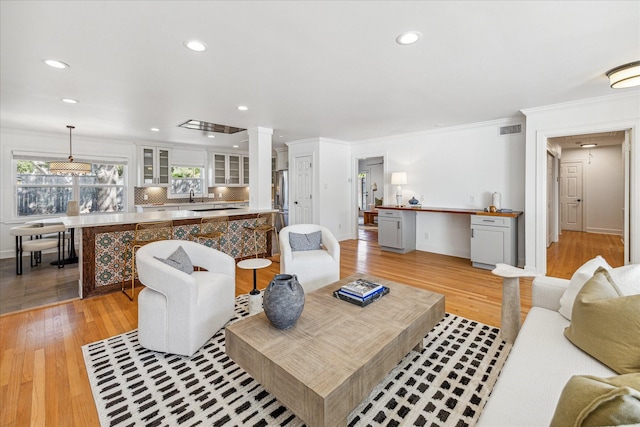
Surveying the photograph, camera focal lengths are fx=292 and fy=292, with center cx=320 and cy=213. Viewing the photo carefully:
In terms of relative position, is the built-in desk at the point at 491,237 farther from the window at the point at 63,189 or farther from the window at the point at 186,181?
the window at the point at 63,189

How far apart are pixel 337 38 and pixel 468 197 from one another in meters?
4.16

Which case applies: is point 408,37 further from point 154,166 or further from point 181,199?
point 181,199

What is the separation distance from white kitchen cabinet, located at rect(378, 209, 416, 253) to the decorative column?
2.34m

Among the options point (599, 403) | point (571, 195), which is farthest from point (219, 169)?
point (571, 195)

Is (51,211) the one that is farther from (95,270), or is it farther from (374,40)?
(374,40)

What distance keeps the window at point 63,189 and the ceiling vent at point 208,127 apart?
8.88ft

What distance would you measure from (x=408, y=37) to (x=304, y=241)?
2421mm

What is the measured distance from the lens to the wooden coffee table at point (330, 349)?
1.33m

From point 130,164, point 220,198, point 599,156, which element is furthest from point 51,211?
point 599,156

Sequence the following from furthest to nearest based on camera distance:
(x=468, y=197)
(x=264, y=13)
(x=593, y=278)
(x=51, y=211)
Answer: (x=51, y=211) → (x=468, y=197) → (x=264, y=13) → (x=593, y=278)

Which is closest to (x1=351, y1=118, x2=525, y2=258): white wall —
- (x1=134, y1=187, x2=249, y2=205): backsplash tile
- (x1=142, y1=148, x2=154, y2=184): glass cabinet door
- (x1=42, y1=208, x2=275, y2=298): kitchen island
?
(x1=42, y1=208, x2=275, y2=298): kitchen island

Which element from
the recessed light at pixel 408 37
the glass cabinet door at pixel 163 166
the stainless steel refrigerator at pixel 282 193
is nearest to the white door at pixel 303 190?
the stainless steel refrigerator at pixel 282 193

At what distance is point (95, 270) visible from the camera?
3582mm

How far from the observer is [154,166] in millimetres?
7129
